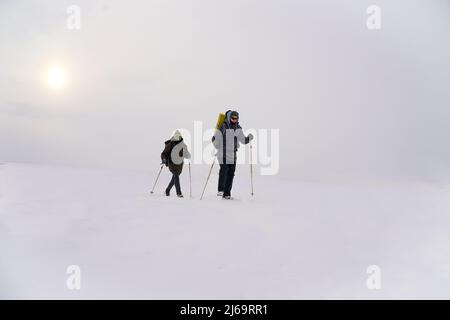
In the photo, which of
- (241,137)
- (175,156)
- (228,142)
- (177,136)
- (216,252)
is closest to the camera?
(216,252)

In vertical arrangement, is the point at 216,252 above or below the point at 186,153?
below

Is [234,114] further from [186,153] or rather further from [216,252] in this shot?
[216,252]

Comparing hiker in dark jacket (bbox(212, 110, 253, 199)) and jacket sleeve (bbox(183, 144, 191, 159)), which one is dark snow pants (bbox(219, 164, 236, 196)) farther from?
jacket sleeve (bbox(183, 144, 191, 159))

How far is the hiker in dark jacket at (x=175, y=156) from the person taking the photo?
10891mm

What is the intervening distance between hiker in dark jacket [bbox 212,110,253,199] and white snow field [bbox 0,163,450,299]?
1742mm

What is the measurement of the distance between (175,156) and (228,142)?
5.56 feet

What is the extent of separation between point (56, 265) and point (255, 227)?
324 centimetres

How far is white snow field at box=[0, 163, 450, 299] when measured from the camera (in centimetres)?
389

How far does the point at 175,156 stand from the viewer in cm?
1105

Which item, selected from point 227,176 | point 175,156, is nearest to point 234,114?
point 227,176

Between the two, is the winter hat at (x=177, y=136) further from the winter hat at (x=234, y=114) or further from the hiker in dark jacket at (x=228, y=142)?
the winter hat at (x=234, y=114)

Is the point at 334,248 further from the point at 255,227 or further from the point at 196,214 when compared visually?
the point at 196,214
